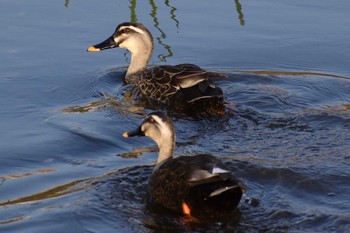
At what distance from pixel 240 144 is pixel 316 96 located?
206cm

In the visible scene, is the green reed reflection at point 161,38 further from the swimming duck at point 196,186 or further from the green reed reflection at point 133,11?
the swimming duck at point 196,186

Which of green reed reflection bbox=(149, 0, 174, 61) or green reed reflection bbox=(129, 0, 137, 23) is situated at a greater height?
green reed reflection bbox=(129, 0, 137, 23)

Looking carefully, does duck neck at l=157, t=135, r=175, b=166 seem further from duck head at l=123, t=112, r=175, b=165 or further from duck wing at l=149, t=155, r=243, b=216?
duck wing at l=149, t=155, r=243, b=216

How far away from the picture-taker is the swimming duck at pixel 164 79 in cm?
1168

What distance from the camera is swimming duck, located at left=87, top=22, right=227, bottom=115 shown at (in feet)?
38.3

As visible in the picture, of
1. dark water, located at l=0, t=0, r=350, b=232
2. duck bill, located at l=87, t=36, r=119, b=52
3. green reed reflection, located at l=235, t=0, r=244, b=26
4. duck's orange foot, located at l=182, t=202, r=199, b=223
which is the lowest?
duck's orange foot, located at l=182, t=202, r=199, b=223

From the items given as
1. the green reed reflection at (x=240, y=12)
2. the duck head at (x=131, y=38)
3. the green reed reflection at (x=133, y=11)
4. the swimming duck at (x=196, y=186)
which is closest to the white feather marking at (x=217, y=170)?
the swimming duck at (x=196, y=186)

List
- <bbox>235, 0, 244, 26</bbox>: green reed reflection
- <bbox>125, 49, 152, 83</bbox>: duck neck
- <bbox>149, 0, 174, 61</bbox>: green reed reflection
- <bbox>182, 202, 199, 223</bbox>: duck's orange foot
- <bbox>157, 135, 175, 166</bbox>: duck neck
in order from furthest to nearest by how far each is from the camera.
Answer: <bbox>235, 0, 244, 26</bbox>: green reed reflection < <bbox>149, 0, 174, 61</bbox>: green reed reflection < <bbox>125, 49, 152, 83</bbox>: duck neck < <bbox>157, 135, 175, 166</bbox>: duck neck < <bbox>182, 202, 199, 223</bbox>: duck's orange foot

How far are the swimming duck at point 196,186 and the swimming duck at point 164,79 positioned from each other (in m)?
2.66

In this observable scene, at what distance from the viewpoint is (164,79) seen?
1220 centimetres

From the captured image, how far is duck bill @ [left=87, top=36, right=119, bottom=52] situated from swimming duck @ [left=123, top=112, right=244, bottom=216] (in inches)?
154

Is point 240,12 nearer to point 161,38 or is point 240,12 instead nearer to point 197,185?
point 161,38

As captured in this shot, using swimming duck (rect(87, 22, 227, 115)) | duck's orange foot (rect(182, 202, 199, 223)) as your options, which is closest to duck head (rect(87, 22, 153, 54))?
swimming duck (rect(87, 22, 227, 115))

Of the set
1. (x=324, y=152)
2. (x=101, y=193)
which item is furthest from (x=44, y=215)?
(x=324, y=152)
